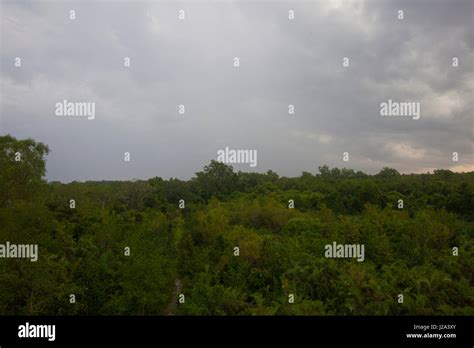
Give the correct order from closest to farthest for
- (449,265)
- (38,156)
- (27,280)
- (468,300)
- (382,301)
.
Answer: (27,280) → (382,301) → (468,300) → (449,265) → (38,156)

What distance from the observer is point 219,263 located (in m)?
14.8

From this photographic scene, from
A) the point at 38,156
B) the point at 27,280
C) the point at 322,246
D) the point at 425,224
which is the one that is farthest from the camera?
the point at 38,156

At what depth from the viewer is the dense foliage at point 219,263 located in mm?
10359

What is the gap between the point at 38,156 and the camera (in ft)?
65.7

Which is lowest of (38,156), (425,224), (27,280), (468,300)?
(468,300)

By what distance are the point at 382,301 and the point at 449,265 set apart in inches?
209

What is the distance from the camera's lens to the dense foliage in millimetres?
10359

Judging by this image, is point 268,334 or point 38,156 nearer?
point 268,334

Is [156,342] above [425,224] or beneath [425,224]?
beneath

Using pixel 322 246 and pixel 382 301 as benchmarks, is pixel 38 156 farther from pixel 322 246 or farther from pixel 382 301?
pixel 382 301

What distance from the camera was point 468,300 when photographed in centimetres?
1150

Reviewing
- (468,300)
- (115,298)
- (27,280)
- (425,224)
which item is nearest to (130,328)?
(115,298)

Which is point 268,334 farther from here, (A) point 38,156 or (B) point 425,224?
(A) point 38,156

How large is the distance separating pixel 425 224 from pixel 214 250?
10746mm
